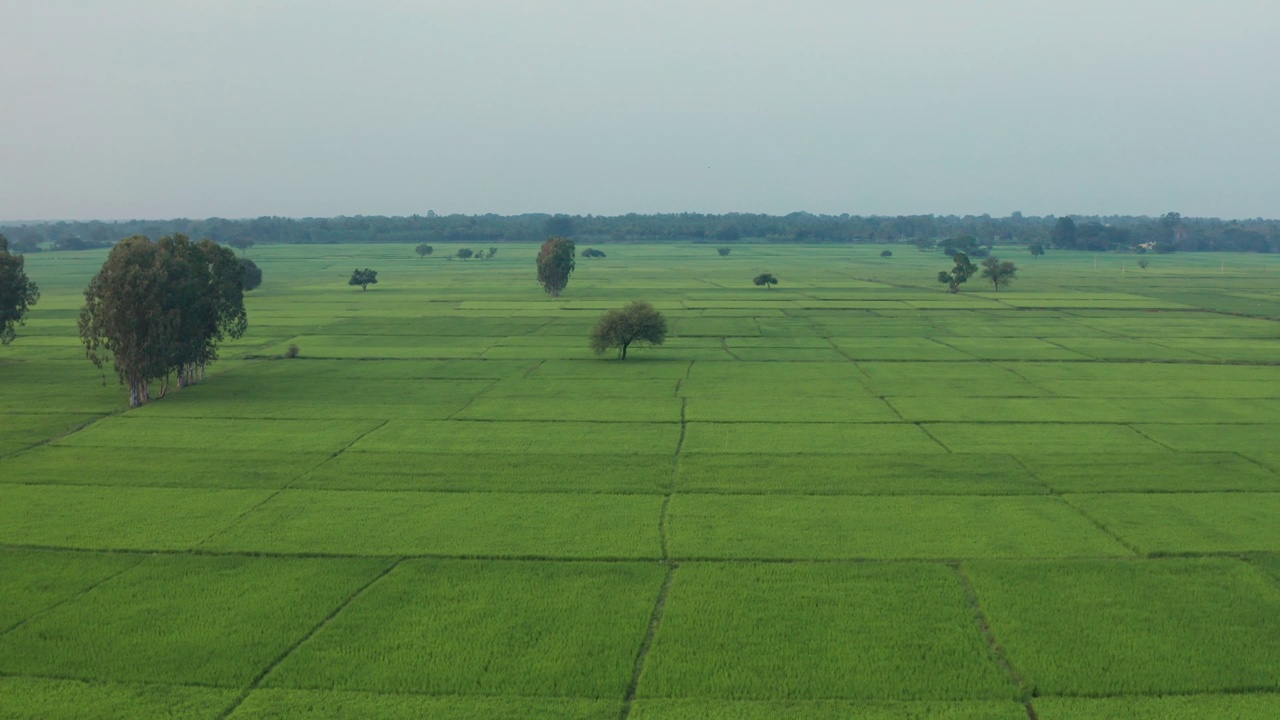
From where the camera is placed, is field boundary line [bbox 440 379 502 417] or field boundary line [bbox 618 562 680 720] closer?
field boundary line [bbox 618 562 680 720]

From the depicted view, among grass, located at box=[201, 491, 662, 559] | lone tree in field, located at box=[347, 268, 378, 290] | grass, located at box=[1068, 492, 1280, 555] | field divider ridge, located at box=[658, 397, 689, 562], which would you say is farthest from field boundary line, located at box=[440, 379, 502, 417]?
lone tree in field, located at box=[347, 268, 378, 290]

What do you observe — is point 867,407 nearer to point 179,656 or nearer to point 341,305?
point 179,656

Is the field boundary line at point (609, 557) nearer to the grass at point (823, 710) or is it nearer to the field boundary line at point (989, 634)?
the field boundary line at point (989, 634)

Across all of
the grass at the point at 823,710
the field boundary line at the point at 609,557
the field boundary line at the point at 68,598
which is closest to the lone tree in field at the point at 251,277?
the field boundary line at the point at 609,557

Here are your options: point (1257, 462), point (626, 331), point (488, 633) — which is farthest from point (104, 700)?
point (626, 331)

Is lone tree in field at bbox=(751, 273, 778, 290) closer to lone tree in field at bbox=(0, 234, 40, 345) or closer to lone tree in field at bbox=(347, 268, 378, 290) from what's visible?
lone tree in field at bbox=(347, 268, 378, 290)

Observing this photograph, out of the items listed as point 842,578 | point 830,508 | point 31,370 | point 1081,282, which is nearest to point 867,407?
point 830,508
